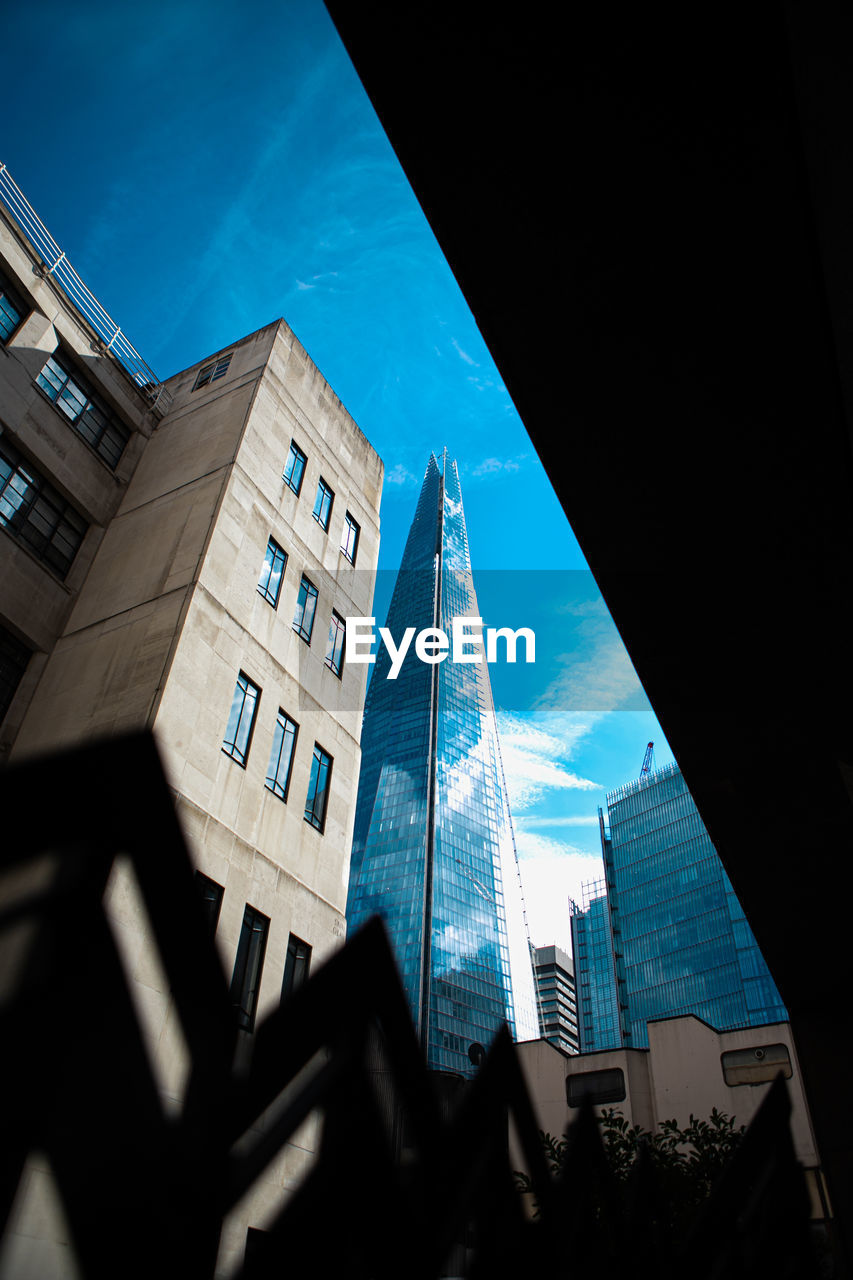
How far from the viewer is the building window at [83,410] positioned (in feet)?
66.9

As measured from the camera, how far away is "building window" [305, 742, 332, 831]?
751 inches

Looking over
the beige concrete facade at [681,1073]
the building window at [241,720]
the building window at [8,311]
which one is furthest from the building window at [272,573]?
the beige concrete facade at [681,1073]

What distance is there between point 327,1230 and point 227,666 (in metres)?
15.9

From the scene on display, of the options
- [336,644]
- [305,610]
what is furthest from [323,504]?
[336,644]

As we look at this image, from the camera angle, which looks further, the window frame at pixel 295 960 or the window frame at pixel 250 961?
the window frame at pixel 295 960

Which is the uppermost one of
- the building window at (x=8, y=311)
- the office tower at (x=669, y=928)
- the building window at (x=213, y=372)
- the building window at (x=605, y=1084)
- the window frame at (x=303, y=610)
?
the office tower at (x=669, y=928)

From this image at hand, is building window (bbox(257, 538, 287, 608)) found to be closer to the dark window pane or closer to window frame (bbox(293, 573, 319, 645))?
window frame (bbox(293, 573, 319, 645))

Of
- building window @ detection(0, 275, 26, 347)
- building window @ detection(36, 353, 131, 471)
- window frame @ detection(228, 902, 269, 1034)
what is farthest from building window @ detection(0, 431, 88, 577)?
window frame @ detection(228, 902, 269, 1034)

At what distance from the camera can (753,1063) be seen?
37.8 m

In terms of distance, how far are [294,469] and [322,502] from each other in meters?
1.49

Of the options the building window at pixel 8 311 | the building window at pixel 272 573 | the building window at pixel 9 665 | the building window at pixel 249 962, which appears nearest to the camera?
the building window at pixel 249 962

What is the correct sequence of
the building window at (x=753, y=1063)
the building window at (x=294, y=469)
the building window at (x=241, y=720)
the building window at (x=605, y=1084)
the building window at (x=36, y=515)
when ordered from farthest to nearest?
the building window at (x=605, y=1084)
the building window at (x=753, y=1063)
the building window at (x=294, y=469)
the building window at (x=36, y=515)
the building window at (x=241, y=720)

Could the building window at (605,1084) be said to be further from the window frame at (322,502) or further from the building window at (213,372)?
the building window at (213,372)

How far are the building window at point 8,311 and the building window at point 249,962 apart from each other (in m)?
15.0
